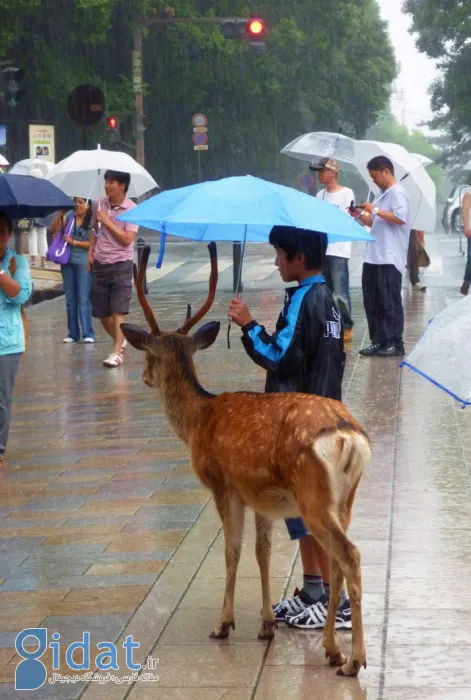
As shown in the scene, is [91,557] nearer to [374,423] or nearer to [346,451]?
[346,451]

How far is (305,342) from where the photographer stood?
5.14 m

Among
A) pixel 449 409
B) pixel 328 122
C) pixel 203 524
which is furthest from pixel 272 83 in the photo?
pixel 203 524

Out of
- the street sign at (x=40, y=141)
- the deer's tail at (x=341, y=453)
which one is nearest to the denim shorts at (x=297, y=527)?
the deer's tail at (x=341, y=453)

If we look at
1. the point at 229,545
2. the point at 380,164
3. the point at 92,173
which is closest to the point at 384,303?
the point at 380,164

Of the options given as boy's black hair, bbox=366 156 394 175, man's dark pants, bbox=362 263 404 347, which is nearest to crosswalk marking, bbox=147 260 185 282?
man's dark pants, bbox=362 263 404 347

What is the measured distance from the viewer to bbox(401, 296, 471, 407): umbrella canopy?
444cm

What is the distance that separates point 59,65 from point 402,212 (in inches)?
1098

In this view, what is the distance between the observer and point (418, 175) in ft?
43.8

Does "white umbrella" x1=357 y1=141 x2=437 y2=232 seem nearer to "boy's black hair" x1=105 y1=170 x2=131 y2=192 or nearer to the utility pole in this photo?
"boy's black hair" x1=105 y1=170 x2=131 y2=192

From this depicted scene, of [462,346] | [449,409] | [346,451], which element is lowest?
[449,409]

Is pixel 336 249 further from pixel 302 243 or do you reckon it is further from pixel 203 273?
pixel 203 273

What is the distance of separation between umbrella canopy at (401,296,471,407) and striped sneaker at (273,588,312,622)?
3.79ft

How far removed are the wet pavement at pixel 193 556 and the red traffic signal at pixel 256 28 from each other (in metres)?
14.1

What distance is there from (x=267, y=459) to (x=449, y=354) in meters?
0.76
